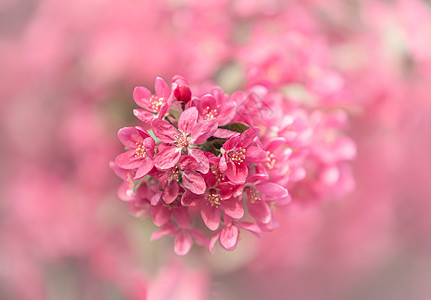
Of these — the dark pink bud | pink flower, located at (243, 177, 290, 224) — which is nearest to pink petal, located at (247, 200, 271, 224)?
pink flower, located at (243, 177, 290, 224)

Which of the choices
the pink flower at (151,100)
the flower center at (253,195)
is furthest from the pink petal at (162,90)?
the flower center at (253,195)

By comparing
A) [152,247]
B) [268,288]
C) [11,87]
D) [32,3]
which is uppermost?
[32,3]

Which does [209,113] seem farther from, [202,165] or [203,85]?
[203,85]

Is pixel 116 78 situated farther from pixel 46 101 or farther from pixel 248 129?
pixel 248 129

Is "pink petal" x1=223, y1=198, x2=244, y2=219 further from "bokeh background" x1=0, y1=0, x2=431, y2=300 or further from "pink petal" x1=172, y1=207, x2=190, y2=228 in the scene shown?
"bokeh background" x1=0, y1=0, x2=431, y2=300

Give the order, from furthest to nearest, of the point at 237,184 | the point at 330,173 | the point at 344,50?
the point at 344,50 → the point at 330,173 → the point at 237,184

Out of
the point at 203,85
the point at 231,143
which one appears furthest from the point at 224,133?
the point at 203,85

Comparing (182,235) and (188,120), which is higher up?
(188,120)

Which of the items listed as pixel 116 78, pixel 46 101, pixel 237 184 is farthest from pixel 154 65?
pixel 237 184
